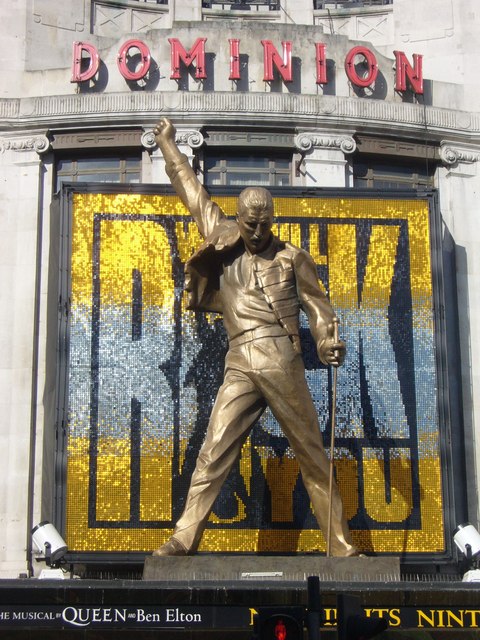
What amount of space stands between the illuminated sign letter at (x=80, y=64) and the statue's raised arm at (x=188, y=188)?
208 inches

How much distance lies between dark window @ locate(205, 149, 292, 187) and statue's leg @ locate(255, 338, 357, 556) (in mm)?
7430

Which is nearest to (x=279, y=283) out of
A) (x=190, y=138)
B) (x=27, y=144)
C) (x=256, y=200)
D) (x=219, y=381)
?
(x=256, y=200)

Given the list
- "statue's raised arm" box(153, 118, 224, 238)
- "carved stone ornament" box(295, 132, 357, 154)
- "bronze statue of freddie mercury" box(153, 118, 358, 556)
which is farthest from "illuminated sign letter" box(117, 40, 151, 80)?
"bronze statue of freddie mercury" box(153, 118, 358, 556)

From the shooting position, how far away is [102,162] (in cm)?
2597

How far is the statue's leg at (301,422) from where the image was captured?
1847 centimetres

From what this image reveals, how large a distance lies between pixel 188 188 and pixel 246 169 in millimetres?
5533

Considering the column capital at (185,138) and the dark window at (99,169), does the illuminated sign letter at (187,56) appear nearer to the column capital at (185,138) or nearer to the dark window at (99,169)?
the column capital at (185,138)

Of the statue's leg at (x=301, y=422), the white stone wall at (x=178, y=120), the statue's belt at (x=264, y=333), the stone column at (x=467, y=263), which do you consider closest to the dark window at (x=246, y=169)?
the white stone wall at (x=178, y=120)

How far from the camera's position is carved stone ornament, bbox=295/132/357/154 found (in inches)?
997

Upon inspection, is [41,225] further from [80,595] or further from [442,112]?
[80,595]

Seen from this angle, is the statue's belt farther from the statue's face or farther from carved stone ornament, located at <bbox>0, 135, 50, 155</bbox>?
carved stone ornament, located at <bbox>0, 135, 50, 155</bbox>

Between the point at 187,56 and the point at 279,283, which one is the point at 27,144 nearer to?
the point at 187,56

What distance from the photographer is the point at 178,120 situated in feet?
82.7

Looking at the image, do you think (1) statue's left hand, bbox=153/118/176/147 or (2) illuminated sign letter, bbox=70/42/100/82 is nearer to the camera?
(1) statue's left hand, bbox=153/118/176/147
